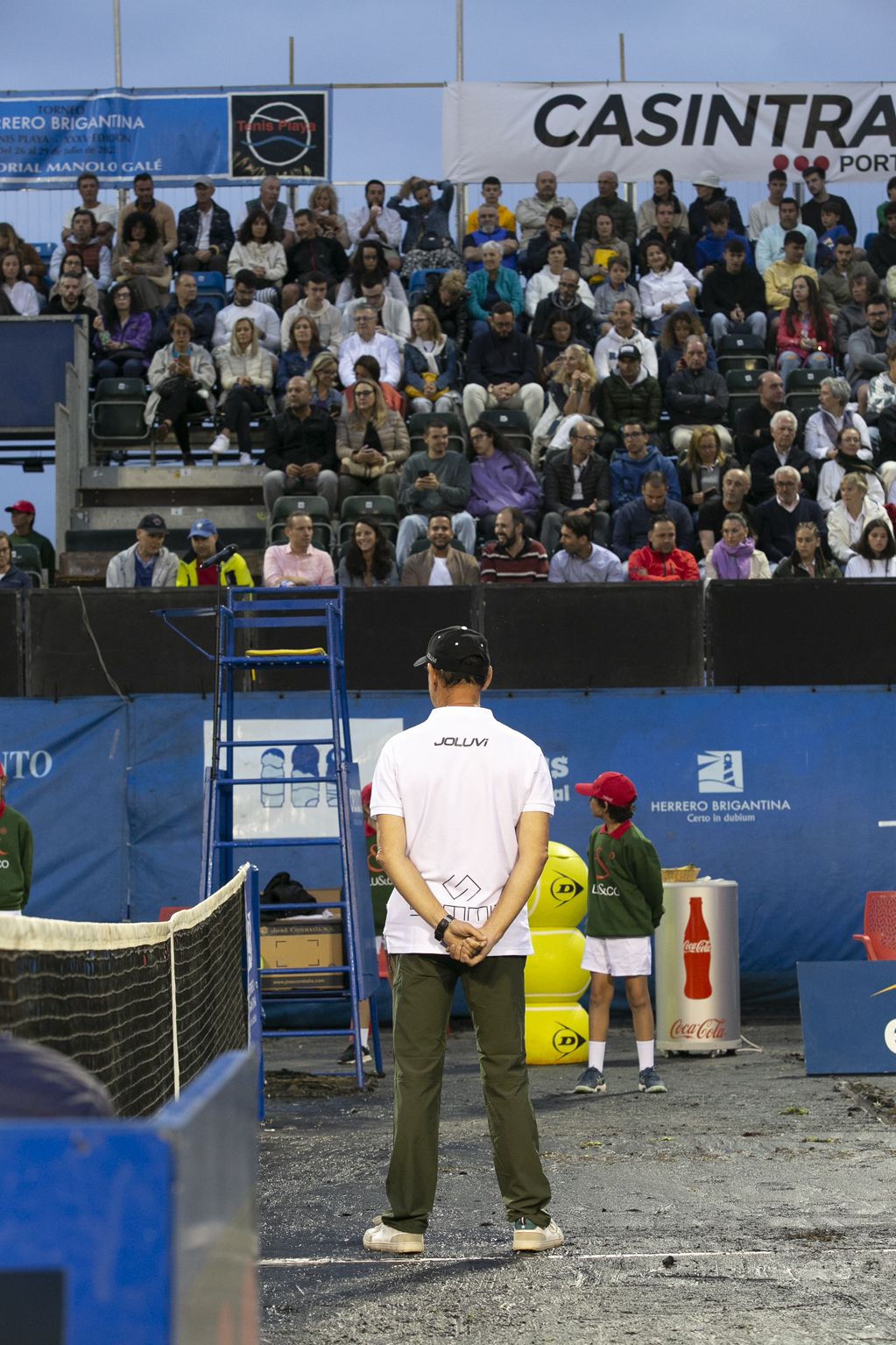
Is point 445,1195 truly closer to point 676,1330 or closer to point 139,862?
point 676,1330

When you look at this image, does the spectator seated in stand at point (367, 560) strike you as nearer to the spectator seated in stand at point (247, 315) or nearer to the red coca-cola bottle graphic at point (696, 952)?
the red coca-cola bottle graphic at point (696, 952)

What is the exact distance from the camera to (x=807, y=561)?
14.3m

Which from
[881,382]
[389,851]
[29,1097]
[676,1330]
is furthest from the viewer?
[881,382]

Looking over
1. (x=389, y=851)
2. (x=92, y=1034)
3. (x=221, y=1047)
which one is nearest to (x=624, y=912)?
(x=221, y=1047)

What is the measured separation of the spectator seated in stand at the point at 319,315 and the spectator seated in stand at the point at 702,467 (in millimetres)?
3748

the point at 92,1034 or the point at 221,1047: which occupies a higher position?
the point at 92,1034

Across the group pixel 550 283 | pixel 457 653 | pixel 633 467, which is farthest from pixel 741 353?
pixel 457 653

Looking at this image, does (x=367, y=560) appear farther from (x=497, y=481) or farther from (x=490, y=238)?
(x=490, y=238)

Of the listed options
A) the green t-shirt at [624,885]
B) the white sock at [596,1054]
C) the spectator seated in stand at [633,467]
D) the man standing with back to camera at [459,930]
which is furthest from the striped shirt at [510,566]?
the man standing with back to camera at [459,930]

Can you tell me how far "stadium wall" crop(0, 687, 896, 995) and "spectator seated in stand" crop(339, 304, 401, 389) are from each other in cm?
461

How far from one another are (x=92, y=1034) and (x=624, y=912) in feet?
19.5

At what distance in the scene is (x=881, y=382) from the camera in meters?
17.3

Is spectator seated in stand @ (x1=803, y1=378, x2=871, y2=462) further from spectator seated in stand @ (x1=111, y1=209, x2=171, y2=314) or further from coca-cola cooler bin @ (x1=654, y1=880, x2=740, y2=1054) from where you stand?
spectator seated in stand @ (x1=111, y1=209, x2=171, y2=314)

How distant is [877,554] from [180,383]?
6.84 meters
